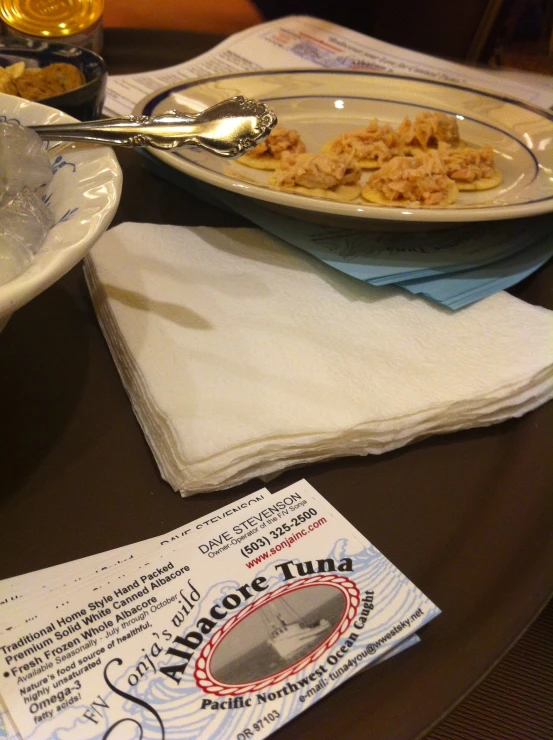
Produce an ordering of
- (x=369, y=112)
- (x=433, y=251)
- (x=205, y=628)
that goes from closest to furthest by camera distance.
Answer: (x=205, y=628) → (x=433, y=251) → (x=369, y=112)

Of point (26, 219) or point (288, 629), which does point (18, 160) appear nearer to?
point (26, 219)

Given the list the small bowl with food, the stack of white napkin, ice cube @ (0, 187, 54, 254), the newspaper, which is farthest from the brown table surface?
the newspaper

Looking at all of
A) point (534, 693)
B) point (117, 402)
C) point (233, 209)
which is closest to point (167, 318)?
point (117, 402)

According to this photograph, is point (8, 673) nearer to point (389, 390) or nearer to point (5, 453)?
point (5, 453)

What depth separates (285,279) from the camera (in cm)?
48

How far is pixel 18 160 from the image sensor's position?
1.11 ft

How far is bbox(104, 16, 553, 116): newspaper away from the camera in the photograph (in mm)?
827

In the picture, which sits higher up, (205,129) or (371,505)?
(205,129)

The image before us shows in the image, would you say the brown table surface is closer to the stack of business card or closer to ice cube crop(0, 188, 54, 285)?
the stack of business card

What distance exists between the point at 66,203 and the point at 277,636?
0.25m

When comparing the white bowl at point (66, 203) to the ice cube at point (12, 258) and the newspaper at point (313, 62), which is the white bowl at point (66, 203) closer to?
the ice cube at point (12, 258)

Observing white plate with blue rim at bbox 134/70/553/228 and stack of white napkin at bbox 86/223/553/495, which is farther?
white plate with blue rim at bbox 134/70/553/228

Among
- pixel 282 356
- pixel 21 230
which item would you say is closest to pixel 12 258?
Answer: pixel 21 230

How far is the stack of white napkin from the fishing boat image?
0.08 metres
